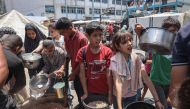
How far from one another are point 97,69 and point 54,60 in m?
1.15

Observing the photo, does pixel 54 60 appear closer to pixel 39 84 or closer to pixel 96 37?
pixel 39 84

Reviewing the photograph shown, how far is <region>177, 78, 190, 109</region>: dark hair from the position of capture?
0.99m

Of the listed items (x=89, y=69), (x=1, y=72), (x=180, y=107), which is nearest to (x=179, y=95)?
(x=180, y=107)

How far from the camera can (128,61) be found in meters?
2.64

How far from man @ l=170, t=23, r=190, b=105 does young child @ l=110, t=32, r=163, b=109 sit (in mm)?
901

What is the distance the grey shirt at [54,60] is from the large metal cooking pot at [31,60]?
14cm

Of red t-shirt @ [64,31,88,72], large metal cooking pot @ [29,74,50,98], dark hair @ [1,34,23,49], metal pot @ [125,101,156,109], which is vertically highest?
dark hair @ [1,34,23,49]

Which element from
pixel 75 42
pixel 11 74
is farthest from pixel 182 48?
pixel 75 42

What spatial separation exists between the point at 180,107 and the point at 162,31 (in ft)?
6.19

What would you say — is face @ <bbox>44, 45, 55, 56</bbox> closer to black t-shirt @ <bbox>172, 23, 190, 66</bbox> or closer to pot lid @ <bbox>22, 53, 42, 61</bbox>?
pot lid @ <bbox>22, 53, 42, 61</bbox>

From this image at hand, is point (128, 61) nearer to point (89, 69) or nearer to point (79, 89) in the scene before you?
point (89, 69)

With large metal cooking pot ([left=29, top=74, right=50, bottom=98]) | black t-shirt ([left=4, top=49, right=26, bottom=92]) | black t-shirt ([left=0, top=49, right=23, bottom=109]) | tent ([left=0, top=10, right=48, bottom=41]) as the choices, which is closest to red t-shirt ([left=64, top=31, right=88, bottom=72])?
large metal cooking pot ([left=29, top=74, right=50, bottom=98])

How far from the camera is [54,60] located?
399cm

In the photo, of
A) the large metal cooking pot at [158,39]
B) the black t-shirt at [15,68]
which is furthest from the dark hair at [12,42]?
the large metal cooking pot at [158,39]
